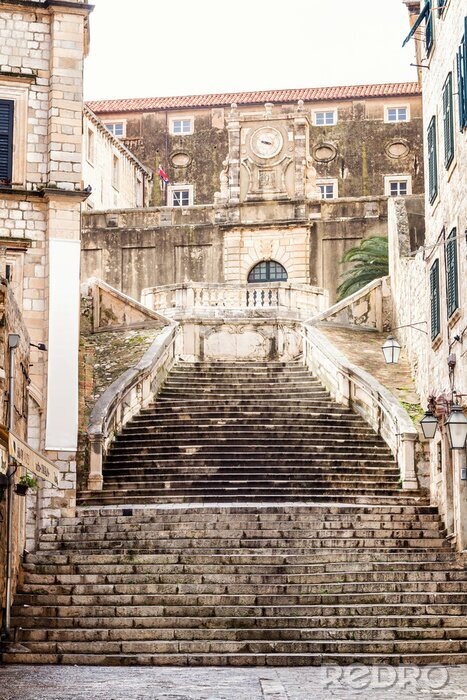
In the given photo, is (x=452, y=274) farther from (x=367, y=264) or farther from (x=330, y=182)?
(x=330, y=182)

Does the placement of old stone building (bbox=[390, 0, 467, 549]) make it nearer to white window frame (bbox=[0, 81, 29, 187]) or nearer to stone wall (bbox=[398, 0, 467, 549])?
stone wall (bbox=[398, 0, 467, 549])

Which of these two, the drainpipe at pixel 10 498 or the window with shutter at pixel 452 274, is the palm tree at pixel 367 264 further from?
the drainpipe at pixel 10 498

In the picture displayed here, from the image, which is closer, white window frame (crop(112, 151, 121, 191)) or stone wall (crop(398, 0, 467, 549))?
stone wall (crop(398, 0, 467, 549))

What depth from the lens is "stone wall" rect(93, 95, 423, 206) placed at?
56969mm

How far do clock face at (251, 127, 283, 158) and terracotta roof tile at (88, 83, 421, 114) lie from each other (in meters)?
13.3

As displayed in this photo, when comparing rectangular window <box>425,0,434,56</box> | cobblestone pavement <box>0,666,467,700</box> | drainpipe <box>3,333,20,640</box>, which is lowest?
cobblestone pavement <box>0,666,467,700</box>

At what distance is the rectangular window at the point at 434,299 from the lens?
76.2ft

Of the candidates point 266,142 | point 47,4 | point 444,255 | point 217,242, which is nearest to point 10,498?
point 444,255

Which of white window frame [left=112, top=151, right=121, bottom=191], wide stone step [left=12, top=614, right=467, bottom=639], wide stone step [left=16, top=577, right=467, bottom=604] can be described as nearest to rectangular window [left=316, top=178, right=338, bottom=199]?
white window frame [left=112, top=151, right=121, bottom=191]

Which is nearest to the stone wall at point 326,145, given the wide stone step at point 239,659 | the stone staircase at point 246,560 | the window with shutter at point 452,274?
the stone staircase at point 246,560

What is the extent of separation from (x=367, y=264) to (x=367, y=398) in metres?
14.4

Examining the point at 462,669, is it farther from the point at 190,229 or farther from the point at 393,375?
the point at 190,229

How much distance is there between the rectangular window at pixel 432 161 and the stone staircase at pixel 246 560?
5.08 meters

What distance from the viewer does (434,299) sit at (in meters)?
23.6
